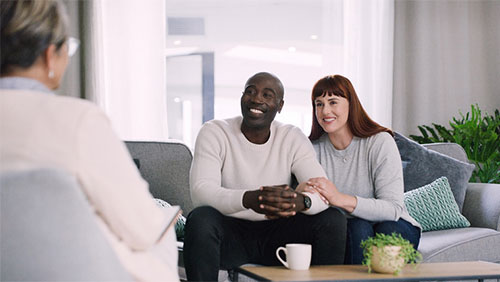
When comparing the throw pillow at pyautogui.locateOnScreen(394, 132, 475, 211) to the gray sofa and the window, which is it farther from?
the window

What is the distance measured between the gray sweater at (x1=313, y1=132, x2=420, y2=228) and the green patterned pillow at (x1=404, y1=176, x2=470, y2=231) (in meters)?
0.35

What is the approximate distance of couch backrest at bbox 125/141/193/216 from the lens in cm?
297

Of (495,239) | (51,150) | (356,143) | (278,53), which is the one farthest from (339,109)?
(278,53)

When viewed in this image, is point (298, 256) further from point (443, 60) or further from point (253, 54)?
point (443, 60)

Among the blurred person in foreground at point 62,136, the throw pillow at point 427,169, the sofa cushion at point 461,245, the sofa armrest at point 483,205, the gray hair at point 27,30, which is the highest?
the gray hair at point 27,30

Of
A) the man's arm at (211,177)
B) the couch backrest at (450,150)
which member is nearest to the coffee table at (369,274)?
the man's arm at (211,177)

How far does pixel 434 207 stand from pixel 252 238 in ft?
3.64

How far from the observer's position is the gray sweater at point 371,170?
8.63ft

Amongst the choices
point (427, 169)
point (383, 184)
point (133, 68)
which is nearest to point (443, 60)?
point (427, 169)

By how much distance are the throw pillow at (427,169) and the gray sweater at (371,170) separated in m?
0.50

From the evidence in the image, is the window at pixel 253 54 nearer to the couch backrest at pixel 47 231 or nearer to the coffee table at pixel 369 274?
the coffee table at pixel 369 274

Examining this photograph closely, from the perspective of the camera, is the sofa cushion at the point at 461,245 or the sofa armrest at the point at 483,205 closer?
the sofa cushion at the point at 461,245

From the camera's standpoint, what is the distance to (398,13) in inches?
191

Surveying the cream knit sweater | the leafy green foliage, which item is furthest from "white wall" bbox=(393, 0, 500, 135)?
the cream knit sweater
